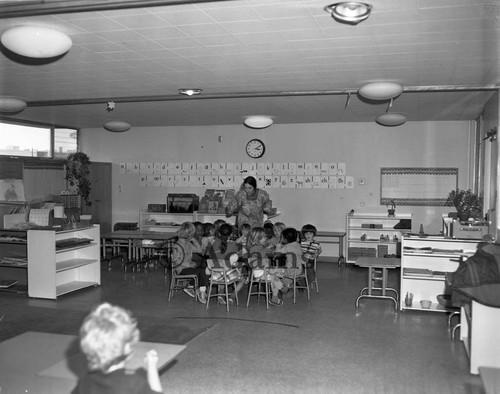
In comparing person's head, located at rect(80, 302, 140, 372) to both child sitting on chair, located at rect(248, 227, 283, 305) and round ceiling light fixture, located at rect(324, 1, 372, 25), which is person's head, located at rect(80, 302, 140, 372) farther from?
child sitting on chair, located at rect(248, 227, 283, 305)

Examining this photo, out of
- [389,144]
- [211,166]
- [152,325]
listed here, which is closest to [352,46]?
[152,325]

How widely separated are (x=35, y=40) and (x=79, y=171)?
7317 millimetres

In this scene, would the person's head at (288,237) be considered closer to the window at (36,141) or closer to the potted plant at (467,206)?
the potted plant at (467,206)

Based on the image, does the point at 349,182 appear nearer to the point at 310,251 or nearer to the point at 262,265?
the point at 310,251

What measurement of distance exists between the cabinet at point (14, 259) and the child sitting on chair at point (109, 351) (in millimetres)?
6243

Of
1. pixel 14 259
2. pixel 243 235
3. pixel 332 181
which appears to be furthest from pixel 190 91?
pixel 332 181

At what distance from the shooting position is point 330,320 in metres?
6.34

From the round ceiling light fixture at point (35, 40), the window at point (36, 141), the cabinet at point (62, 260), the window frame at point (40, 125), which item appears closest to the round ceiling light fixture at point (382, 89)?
the round ceiling light fixture at point (35, 40)

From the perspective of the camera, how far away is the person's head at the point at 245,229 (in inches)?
321

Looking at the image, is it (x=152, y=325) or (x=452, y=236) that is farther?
(x=452, y=236)

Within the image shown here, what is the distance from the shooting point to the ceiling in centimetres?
400

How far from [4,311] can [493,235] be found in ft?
20.7

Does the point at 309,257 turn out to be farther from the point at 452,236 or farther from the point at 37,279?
the point at 37,279

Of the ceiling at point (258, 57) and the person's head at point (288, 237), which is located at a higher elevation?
the ceiling at point (258, 57)
